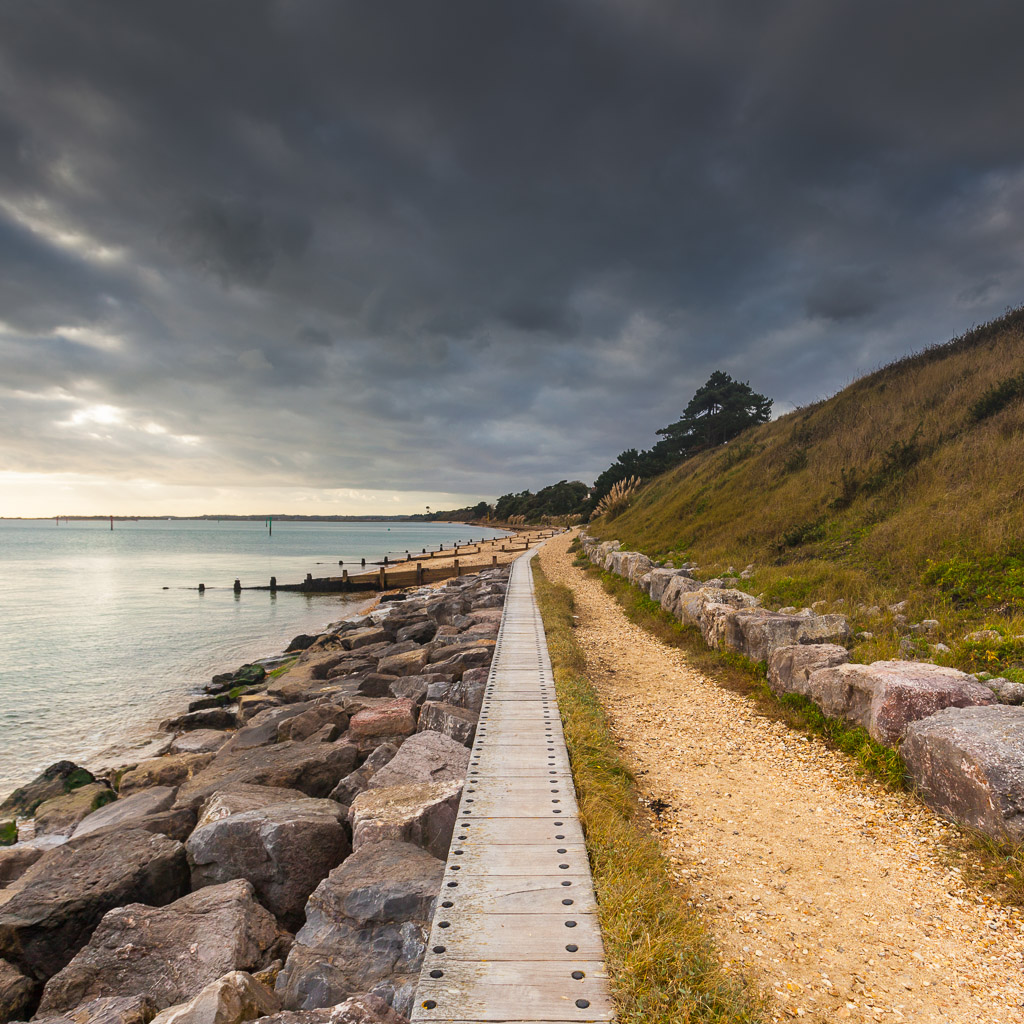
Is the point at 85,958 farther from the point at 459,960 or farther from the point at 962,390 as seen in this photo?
the point at 962,390

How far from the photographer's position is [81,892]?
4035 mm

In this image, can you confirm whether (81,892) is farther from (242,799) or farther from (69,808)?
(69,808)

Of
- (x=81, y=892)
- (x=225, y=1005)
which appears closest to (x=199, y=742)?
(x=81, y=892)

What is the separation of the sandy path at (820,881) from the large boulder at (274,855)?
265cm

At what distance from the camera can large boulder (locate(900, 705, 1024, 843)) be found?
3707 millimetres

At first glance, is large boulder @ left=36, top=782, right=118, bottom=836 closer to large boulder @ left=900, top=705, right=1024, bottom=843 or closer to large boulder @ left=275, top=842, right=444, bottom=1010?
large boulder @ left=275, top=842, right=444, bottom=1010

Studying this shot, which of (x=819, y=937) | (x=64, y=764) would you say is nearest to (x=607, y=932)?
(x=819, y=937)

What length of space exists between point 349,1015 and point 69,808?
7.43m

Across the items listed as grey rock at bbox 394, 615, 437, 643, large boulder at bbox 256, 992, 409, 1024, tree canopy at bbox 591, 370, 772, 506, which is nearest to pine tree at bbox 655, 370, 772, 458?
tree canopy at bbox 591, 370, 772, 506

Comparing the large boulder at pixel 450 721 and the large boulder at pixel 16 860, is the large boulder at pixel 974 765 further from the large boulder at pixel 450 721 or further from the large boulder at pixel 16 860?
the large boulder at pixel 16 860

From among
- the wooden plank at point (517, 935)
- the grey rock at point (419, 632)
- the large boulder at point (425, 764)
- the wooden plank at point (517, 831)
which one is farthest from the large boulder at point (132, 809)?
the grey rock at point (419, 632)

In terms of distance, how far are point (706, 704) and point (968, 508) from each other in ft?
20.0

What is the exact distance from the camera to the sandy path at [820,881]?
111 inches

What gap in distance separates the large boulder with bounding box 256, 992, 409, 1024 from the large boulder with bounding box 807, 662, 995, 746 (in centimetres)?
454
